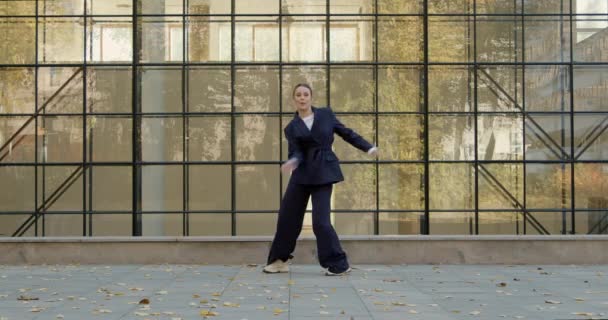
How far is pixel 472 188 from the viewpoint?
1077cm

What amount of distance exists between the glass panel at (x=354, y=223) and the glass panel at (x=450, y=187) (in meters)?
0.84

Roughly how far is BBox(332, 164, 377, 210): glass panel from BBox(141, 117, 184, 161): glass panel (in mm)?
2159

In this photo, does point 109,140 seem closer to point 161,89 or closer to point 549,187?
point 161,89

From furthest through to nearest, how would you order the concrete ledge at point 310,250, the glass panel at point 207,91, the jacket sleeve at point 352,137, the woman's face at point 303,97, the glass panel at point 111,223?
the glass panel at point 207,91
the glass panel at point 111,223
the concrete ledge at point 310,250
the woman's face at point 303,97
the jacket sleeve at point 352,137

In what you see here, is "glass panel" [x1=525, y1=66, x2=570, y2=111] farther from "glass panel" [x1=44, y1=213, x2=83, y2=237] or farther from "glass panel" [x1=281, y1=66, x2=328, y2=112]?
"glass panel" [x1=44, y1=213, x2=83, y2=237]

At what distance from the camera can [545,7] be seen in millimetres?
10945

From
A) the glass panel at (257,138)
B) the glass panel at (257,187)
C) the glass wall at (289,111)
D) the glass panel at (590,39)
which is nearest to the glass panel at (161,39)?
the glass wall at (289,111)

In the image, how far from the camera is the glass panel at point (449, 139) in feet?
35.5

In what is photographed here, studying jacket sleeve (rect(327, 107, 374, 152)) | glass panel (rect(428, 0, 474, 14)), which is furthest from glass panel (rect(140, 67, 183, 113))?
glass panel (rect(428, 0, 474, 14))

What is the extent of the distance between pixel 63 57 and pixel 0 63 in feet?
2.77

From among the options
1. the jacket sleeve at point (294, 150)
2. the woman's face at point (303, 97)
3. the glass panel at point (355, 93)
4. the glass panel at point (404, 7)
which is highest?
the glass panel at point (404, 7)

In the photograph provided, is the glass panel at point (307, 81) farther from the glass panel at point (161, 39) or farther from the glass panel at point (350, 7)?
the glass panel at point (161, 39)

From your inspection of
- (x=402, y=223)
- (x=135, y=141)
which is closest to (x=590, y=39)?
(x=402, y=223)

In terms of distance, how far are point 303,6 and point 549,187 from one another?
404 centimetres
